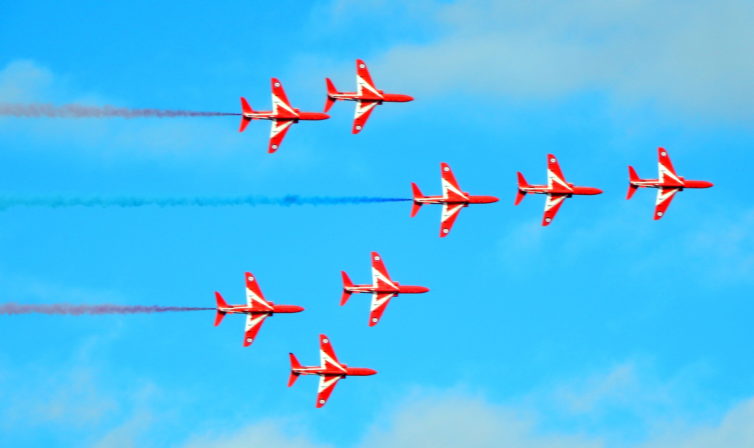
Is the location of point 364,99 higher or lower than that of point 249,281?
higher

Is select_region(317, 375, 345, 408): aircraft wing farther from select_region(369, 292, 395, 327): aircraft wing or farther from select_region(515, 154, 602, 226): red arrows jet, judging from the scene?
select_region(515, 154, 602, 226): red arrows jet

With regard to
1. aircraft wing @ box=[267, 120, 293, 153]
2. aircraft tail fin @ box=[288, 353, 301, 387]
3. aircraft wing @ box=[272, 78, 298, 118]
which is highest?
aircraft wing @ box=[272, 78, 298, 118]

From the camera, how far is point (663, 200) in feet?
366

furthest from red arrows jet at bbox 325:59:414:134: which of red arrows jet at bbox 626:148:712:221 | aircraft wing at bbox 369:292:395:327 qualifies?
red arrows jet at bbox 626:148:712:221

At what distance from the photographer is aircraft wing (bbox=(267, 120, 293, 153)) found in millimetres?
106938

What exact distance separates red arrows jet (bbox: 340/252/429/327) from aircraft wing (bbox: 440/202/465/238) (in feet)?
18.0

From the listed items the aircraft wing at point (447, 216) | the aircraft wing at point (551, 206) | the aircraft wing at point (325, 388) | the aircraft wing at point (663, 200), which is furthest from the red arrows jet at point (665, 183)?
the aircraft wing at point (325, 388)

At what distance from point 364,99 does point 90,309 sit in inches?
960

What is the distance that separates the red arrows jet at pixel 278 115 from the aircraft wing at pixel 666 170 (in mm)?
22869

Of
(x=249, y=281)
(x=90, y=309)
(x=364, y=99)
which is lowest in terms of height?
(x=90, y=309)

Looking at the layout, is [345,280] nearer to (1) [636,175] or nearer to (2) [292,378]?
(2) [292,378]

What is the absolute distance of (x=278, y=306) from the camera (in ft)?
361

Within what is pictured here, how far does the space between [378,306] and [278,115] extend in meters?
14.4

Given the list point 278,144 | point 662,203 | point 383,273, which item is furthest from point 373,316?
point 662,203
